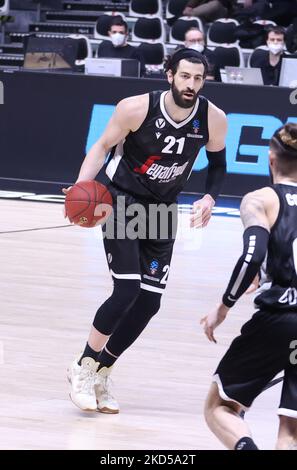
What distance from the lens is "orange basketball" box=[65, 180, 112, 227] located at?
239 inches

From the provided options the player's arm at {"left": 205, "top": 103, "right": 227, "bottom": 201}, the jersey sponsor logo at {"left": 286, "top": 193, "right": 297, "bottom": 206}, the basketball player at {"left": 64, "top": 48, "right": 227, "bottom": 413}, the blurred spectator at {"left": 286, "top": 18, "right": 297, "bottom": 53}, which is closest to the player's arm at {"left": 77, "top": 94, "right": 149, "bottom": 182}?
the basketball player at {"left": 64, "top": 48, "right": 227, "bottom": 413}

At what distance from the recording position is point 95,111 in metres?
14.5

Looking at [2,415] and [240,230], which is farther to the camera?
Answer: [240,230]

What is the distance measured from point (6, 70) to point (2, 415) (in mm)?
9568

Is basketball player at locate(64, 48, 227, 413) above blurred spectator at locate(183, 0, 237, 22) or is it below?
above

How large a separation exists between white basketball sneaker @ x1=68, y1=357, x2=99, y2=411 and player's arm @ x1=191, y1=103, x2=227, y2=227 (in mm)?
983

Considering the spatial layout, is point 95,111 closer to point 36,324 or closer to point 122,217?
point 36,324

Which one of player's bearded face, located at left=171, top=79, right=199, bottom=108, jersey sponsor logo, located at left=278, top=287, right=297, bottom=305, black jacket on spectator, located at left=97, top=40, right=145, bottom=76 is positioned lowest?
black jacket on spectator, located at left=97, top=40, right=145, bottom=76

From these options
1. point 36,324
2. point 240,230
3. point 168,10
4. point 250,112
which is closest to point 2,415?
point 36,324

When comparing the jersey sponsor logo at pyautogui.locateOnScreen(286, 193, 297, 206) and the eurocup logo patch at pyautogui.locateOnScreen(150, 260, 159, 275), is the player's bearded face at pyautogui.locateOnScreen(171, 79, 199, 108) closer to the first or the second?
the eurocup logo patch at pyautogui.locateOnScreen(150, 260, 159, 275)

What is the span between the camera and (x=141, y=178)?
20.6ft

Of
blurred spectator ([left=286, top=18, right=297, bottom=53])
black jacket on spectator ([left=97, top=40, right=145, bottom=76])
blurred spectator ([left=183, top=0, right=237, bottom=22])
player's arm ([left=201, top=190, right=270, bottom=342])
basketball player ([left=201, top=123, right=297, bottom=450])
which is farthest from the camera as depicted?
blurred spectator ([left=183, top=0, right=237, bottom=22])
